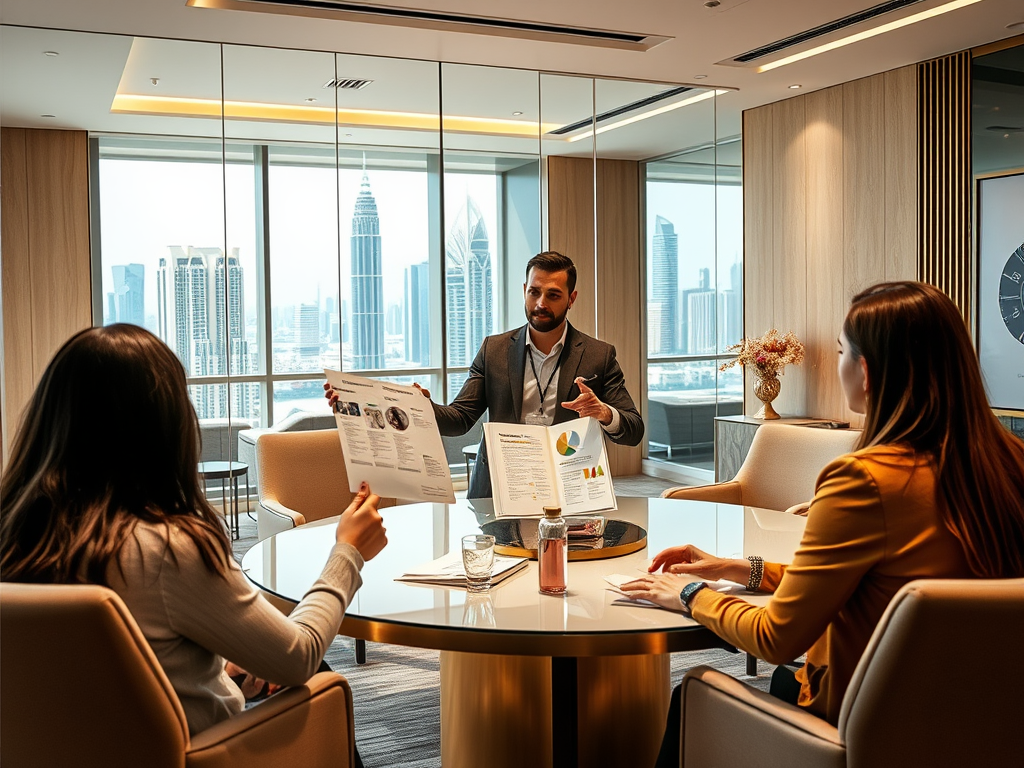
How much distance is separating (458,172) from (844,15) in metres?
2.45

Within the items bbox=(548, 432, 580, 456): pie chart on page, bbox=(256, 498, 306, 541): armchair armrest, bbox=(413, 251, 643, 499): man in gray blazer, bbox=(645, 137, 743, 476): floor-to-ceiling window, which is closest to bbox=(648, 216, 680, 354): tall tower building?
bbox=(645, 137, 743, 476): floor-to-ceiling window

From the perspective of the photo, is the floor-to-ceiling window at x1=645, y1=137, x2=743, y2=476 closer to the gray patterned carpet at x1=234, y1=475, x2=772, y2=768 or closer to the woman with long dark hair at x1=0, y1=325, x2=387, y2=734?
the gray patterned carpet at x1=234, y1=475, x2=772, y2=768

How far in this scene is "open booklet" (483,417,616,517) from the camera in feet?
8.11

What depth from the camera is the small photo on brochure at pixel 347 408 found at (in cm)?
208

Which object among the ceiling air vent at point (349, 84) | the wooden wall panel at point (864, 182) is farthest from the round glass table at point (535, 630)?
the wooden wall panel at point (864, 182)

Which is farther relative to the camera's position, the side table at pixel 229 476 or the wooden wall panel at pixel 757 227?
the wooden wall panel at pixel 757 227

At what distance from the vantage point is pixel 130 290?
593 centimetres

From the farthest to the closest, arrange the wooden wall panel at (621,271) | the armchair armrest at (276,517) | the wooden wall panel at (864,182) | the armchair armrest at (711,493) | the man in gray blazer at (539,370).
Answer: the wooden wall panel at (621,271)
the wooden wall panel at (864,182)
the armchair armrest at (711,493)
the man in gray blazer at (539,370)
the armchair armrest at (276,517)

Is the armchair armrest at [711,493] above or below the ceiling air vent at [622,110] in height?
below

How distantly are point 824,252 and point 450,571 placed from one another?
505cm

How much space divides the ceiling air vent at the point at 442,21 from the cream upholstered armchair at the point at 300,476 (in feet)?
7.25

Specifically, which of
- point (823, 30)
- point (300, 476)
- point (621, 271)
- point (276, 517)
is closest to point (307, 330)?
point (300, 476)

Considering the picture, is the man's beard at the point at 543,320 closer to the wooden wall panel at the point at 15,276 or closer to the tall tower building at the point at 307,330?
the tall tower building at the point at 307,330

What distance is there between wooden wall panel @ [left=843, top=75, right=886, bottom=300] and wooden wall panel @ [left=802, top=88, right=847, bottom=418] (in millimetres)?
63
